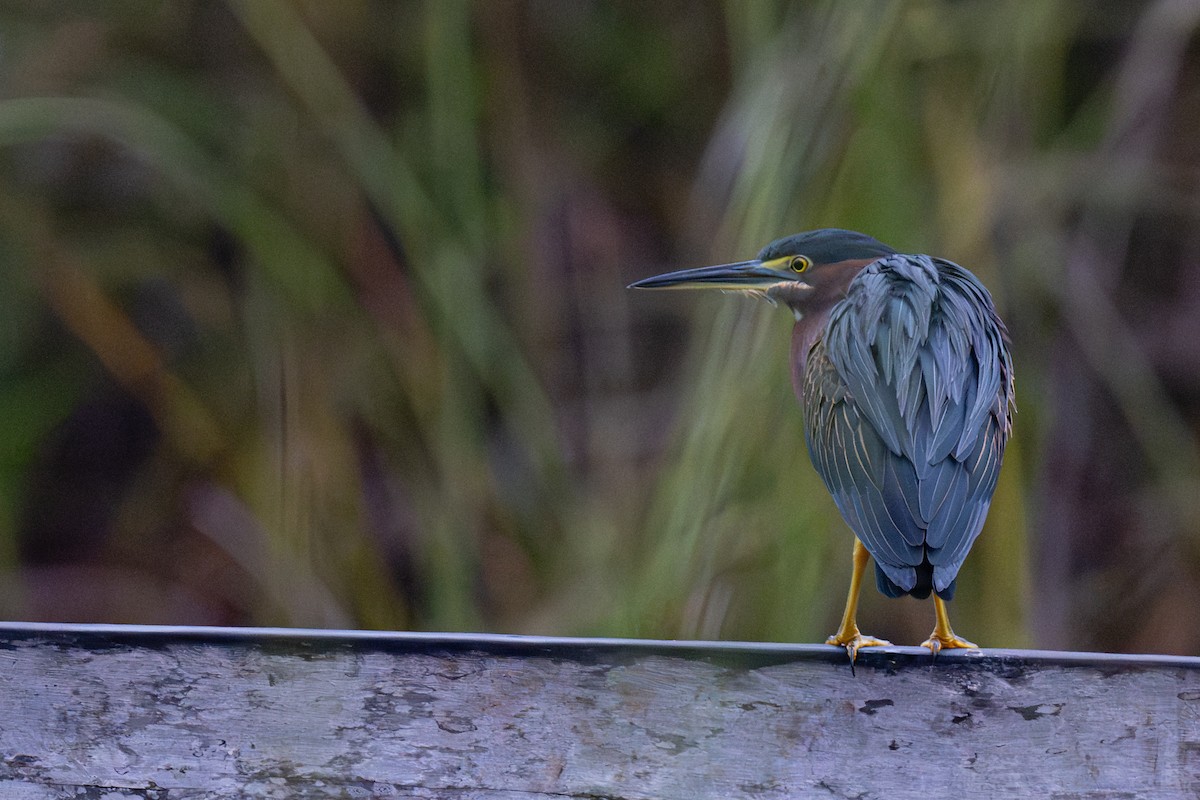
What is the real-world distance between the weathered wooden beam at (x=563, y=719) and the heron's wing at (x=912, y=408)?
22 centimetres

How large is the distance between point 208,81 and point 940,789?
1422mm

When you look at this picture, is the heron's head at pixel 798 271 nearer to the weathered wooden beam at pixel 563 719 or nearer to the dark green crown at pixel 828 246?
the dark green crown at pixel 828 246

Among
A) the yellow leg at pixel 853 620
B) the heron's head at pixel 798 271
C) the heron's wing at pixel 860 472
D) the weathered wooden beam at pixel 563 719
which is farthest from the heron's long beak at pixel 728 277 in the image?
the weathered wooden beam at pixel 563 719

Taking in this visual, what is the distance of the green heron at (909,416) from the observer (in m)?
0.97

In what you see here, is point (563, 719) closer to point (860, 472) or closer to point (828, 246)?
point (860, 472)

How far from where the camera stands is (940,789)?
0.72 meters

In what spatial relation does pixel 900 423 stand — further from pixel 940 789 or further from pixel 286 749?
pixel 286 749

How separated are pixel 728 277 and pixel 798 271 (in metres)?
0.09

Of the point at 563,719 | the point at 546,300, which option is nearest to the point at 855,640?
the point at 563,719

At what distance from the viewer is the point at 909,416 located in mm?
1062

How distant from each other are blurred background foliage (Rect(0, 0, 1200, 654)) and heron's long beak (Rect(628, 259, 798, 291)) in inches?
1.0

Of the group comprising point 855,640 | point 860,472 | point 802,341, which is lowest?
point 855,640

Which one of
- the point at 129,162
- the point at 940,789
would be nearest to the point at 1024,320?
the point at 940,789

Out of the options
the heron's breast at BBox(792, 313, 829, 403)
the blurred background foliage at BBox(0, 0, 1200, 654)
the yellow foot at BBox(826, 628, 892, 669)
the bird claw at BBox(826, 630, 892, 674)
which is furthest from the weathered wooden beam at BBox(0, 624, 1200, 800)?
the heron's breast at BBox(792, 313, 829, 403)
